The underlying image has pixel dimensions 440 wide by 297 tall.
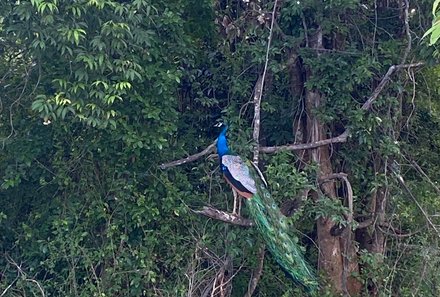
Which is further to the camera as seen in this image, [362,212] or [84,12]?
[362,212]

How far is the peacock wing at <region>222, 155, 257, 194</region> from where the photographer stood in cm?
444

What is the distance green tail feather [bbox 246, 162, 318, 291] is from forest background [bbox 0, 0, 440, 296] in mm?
94

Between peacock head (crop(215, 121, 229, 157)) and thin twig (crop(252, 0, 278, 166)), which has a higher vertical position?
thin twig (crop(252, 0, 278, 166))

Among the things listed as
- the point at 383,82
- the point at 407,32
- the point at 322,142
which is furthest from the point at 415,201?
the point at 407,32

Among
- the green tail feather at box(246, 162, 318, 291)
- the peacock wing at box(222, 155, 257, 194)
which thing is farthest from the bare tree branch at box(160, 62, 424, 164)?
the green tail feather at box(246, 162, 318, 291)

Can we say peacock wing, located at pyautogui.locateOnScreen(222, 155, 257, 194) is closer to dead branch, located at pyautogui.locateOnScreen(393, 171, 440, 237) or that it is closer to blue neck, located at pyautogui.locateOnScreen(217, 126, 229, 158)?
blue neck, located at pyautogui.locateOnScreen(217, 126, 229, 158)

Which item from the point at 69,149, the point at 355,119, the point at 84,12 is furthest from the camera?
the point at 69,149

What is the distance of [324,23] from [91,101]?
1.71 m

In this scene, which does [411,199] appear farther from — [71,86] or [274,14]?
[71,86]


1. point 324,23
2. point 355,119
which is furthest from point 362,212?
point 324,23

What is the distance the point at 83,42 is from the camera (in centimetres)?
395

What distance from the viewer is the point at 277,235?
14.3 feet

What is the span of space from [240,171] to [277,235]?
19.4 inches

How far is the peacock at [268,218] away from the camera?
4352mm
